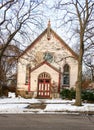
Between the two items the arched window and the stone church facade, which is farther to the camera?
the arched window

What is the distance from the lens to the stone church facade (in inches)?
1879

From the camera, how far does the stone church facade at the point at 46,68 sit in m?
47.7

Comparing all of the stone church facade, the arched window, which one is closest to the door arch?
the stone church facade

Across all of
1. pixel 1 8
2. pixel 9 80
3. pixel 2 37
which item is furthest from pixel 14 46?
pixel 9 80

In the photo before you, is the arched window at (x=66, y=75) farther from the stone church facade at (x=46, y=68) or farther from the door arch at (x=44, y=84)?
the door arch at (x=44, y=84)

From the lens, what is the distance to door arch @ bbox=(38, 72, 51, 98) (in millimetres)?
47688

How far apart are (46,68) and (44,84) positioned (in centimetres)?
216

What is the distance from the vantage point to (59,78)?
157ft

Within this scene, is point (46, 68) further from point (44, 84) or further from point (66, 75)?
point (66, 75)

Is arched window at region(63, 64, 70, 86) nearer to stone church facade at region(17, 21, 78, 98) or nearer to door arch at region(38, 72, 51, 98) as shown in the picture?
stone church facade at region(17, 21, 78, 98)

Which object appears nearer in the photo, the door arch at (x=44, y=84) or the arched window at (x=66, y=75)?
Answer: the door arch at (x=44, y=84)

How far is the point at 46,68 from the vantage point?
47906mm

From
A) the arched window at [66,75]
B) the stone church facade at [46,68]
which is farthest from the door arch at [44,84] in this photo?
the arched window at [66,75]

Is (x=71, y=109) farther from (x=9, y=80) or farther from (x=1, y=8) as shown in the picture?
(x=9, y=80)
